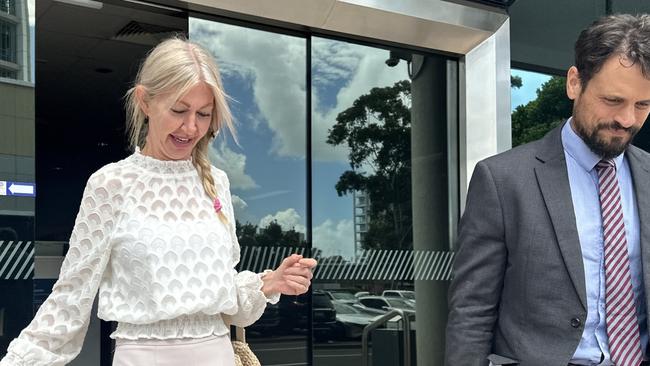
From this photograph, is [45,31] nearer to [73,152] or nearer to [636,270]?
[73,152]

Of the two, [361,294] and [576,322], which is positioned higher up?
[576,322]

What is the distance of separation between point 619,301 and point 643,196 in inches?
13.8

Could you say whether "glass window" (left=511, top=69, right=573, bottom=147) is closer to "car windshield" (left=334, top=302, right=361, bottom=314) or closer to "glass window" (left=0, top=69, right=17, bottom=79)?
"car windshield" (left=334, top=302, right=361, bottom=314)

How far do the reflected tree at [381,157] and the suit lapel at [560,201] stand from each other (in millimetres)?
3731

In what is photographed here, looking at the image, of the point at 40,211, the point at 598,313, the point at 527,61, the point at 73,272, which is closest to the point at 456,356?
the point at 598,313

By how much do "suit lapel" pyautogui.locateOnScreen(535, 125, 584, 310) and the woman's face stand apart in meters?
1.02

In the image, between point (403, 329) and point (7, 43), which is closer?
point (7, 43)

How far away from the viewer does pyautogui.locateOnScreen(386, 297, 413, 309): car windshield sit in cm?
619

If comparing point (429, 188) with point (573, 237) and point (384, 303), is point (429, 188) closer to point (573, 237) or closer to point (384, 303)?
point (384, 303)

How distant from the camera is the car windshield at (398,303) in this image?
20.3 feet

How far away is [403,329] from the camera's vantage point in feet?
20.9

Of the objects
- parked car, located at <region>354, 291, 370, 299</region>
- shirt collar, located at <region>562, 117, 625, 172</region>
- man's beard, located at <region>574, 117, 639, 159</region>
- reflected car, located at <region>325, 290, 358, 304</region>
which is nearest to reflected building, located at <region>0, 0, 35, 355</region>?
reflected car, located at <region>325, 290, 358, 304</region>

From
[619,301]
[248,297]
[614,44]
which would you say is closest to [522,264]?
[619,301]

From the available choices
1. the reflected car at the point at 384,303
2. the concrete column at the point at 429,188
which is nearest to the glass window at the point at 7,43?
the reflected car at the point at 384,303
